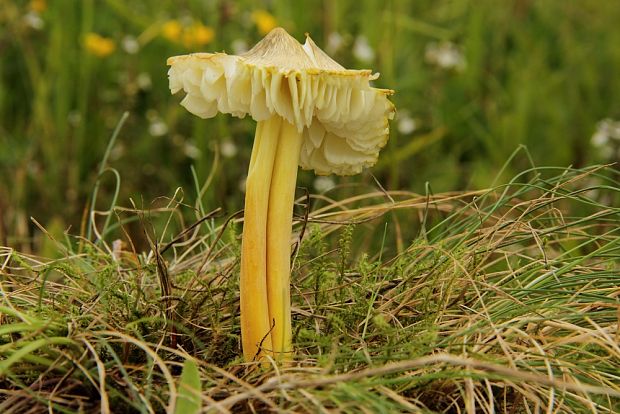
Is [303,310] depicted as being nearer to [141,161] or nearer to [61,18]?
[141,161]

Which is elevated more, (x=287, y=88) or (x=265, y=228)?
(x=287, y=88)

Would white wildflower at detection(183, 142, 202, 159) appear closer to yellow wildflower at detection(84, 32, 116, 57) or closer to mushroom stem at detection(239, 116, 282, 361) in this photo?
yellow wildflower at detection(84, 32, 116, 57)

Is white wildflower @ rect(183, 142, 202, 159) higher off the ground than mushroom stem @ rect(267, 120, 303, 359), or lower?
lower

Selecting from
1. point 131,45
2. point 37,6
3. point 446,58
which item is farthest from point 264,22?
point 37,6

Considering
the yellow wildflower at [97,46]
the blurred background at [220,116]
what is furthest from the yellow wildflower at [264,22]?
the yellow wildflower at [97,46]

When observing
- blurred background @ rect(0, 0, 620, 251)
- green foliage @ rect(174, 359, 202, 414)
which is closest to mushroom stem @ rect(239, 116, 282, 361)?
green foliage @ rect(174, 359, 202, 414)

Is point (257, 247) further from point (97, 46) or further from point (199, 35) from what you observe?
point (97, 46)
